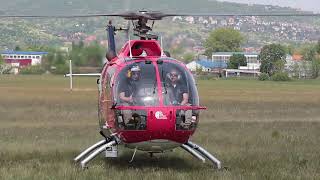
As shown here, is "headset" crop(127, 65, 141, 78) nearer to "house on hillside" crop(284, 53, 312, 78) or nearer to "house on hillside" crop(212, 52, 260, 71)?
"house on hillside" crop(212, 52, 260, 71)

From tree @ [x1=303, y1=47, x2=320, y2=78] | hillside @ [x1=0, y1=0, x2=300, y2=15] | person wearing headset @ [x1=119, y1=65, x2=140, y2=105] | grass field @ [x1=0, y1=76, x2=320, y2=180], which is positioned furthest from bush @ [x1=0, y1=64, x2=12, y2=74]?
person wearing headset @ [x1=119, y1=65, x2=140, y2=105]

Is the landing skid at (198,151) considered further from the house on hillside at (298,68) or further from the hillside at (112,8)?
the house on hillside at (298,68)

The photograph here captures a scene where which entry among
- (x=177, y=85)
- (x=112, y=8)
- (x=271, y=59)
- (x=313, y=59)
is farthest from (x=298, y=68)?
(x=177, y=85)

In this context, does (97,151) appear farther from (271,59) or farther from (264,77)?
(271,59)

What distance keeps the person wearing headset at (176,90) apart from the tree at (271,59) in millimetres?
109344

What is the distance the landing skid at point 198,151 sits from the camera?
11728mm

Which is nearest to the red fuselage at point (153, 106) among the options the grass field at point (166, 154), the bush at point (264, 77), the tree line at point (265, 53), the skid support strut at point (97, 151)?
the skid support strut at point (97, 151)

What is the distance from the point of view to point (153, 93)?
10.8 m

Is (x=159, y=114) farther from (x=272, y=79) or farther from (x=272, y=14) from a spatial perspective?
(x=272, y=79)

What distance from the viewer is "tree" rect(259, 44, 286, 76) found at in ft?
400

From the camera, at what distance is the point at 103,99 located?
12750 millimetres

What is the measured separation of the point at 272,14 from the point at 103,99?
11.8ft

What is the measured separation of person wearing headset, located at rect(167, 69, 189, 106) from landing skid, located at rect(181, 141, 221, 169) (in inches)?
44.8

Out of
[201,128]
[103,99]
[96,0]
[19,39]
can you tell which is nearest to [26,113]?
[201,128]
